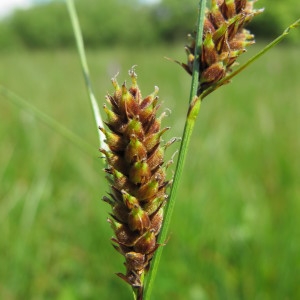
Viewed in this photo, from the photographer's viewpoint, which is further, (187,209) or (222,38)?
(187,209)

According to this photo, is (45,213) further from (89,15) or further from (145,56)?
(89,15)

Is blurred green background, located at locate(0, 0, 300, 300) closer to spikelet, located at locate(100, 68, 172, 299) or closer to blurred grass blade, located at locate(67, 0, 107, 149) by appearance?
blurred grass blade, located at locate(67, 0, 107, 149)

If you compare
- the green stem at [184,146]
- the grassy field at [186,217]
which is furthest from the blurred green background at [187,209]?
the green stem at [184,146]

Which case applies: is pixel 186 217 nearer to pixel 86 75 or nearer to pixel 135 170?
pixel 86 75

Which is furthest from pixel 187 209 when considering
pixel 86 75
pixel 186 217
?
pixel 86 75

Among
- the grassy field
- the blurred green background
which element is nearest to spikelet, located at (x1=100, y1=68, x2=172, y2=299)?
the blurred green background
